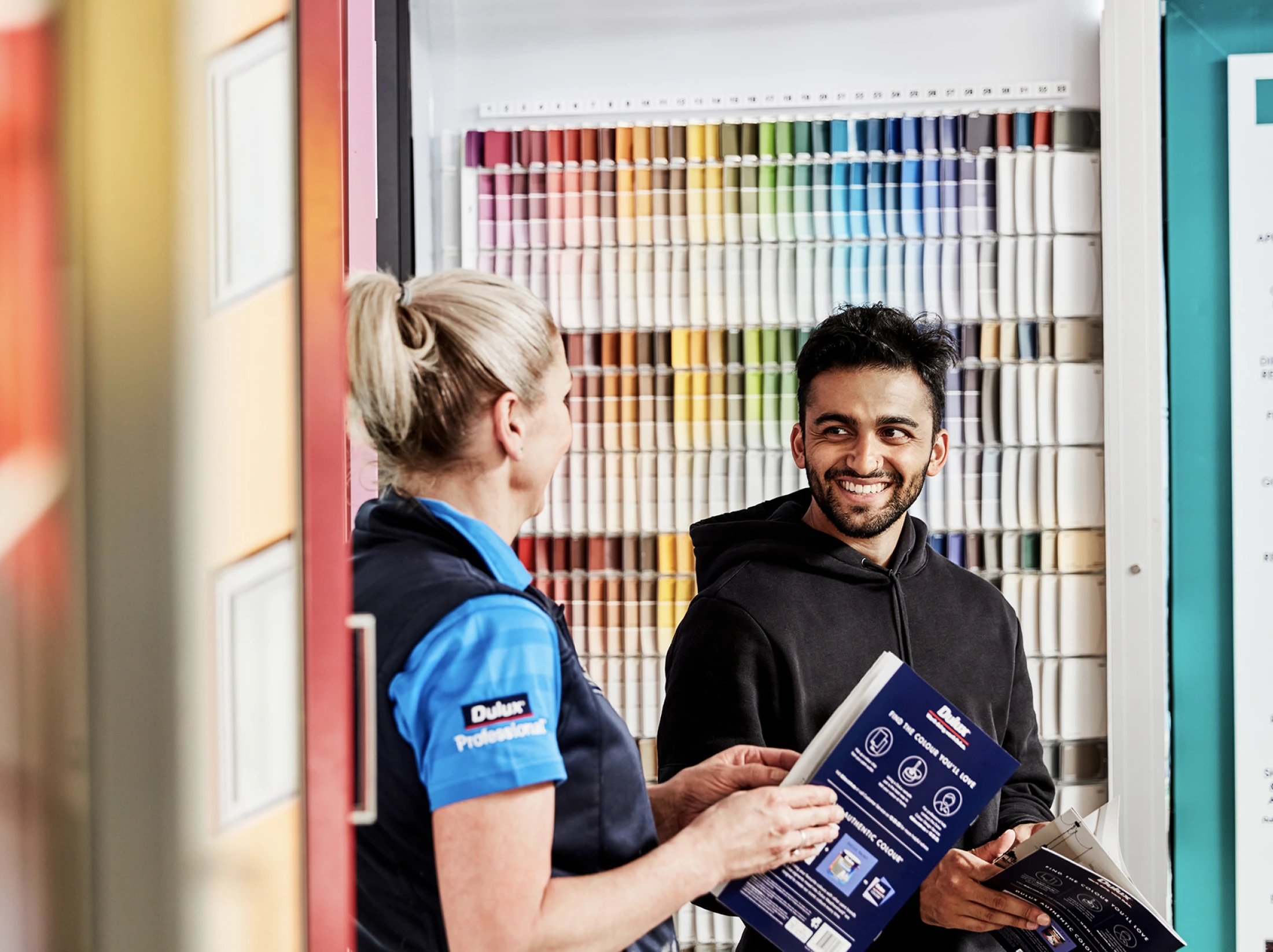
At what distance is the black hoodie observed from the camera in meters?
1.78

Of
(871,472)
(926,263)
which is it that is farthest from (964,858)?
(926,263)

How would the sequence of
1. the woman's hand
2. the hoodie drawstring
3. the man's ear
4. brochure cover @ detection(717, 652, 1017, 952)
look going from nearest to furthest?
1. the woman's hand
2. brochure cover @ detection(717, 652, 1017, 952)
3. the hoodie drawstring
4. the man's ear

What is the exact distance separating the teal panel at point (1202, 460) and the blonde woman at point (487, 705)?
2053 mm

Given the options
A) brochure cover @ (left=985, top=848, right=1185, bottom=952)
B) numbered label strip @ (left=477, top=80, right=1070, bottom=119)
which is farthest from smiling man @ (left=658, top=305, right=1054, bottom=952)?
numbered label strip @ (left=477, top=80, right=1070, bottom=119)

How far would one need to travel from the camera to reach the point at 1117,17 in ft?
9.71

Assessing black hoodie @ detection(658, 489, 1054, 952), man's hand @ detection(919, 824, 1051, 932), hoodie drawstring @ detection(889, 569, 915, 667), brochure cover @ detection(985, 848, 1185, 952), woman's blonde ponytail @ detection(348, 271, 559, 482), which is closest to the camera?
woman's blonde ponytail @ detection(348, 271, 559, 482)

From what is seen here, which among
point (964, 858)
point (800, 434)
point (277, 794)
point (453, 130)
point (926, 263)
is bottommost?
point (964, 858)

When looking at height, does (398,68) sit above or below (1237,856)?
above

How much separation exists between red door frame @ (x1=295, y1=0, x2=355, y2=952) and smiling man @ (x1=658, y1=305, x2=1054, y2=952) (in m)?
1.14

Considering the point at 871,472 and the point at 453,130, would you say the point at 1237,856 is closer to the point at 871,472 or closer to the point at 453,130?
the point at 871,472

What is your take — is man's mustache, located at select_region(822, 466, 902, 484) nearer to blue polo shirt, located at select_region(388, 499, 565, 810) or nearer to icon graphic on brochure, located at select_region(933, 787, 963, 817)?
icon graphic on brochure, located at select_region(933, 787, 963, 817)

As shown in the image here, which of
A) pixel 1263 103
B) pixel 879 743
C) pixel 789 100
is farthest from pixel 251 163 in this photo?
pixel 1263 103

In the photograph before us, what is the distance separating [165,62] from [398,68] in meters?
2.87

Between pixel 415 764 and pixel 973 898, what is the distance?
112cm
